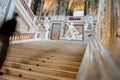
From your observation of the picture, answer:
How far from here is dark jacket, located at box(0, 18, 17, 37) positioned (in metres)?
3.33

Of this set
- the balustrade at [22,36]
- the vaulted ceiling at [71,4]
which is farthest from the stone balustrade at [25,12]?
the vaulted ceiling at [71,4]

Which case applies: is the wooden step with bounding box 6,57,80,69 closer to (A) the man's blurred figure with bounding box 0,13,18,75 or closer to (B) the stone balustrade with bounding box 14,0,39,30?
(A) the man's blurred figure with bounding box 0,13,18,75

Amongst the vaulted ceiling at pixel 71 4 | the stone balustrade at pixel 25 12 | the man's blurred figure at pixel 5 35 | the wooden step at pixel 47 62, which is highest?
the vaulted ceiling at pixel 71 4

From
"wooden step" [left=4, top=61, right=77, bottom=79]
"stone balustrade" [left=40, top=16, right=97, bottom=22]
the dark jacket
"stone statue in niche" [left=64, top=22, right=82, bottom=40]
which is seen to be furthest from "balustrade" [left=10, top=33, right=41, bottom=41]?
"stone balustrade" [left=40, top=16, right=97, bottom=22]

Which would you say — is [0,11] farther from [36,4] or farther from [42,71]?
[36,4]

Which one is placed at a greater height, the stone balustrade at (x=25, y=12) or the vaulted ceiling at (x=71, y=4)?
the vaulted ceiling at (x=71, y=4)

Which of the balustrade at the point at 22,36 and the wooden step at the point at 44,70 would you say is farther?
the balustrade at the point at 22,36

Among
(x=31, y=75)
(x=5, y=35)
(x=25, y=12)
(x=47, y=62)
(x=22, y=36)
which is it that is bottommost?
(x=31, y=75)

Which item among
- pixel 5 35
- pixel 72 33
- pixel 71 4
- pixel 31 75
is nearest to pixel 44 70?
pixel 31 75

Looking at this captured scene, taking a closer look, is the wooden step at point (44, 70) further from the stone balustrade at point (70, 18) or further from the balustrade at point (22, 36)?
the stone balustrade at point (70, 18)

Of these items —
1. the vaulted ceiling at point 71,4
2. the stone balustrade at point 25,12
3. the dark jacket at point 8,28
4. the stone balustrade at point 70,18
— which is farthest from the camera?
the vaulted ceiling at point 71,4

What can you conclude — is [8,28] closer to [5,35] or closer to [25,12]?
[5,35]

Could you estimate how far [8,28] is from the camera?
3.40 metres

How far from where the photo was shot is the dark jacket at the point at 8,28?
333 cm
